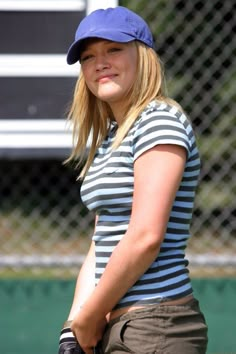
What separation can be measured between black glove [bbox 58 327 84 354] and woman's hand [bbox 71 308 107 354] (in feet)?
0.12

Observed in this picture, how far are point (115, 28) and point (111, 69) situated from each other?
0.33ft

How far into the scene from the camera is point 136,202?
2236 millimetres

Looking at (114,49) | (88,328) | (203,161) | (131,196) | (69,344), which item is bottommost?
(203,161)

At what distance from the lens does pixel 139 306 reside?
7.55ft

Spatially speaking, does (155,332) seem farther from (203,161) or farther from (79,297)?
(203,161)

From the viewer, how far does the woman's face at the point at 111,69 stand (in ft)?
7.85

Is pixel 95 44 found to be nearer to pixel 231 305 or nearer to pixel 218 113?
pixel 231 305

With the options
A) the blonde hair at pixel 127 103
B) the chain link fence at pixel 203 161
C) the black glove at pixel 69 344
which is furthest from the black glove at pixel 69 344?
the chain link fence at pixel 203 161

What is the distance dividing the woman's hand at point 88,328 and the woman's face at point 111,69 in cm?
52

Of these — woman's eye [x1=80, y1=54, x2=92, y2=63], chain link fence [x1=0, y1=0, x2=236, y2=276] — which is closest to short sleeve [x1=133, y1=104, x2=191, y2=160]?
woman's eye [x1=80, y1=54, x2=92, y2=63]

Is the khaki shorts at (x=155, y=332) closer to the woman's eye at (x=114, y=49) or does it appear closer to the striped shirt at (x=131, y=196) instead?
the striped shirt at (x=131, y=196)

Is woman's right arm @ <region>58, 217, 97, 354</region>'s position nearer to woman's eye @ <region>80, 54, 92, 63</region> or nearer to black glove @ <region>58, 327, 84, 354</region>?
black glove @ <region>58, 327, 84, 354</region>

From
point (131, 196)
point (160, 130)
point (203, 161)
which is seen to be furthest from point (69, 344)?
point (203, 161)

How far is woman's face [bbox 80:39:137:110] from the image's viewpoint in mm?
2393
